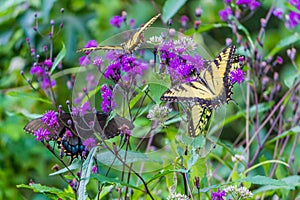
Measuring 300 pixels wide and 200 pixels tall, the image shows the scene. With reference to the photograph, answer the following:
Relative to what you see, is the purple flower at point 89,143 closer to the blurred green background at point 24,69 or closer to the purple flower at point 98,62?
the purple flower at point 98,62

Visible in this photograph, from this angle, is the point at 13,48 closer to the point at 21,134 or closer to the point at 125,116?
the point at 21,134

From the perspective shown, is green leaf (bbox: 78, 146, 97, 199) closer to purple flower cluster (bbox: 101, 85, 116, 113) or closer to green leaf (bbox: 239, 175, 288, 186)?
purple flower cluster (bbox: 101, 85, 116, 113)

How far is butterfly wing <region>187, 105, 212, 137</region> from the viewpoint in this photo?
0.71 meters

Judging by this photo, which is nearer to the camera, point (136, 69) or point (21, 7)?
point (136, 69)

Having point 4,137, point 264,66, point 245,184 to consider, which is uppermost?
point 264,66

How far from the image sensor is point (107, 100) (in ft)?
2.32

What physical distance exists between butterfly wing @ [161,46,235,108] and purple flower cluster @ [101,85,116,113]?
0.25 feet

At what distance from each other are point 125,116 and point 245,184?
25cm

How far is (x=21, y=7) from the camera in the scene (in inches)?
80.0

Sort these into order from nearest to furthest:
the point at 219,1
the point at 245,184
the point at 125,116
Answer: the point at 125,116 < the point at 245,184 < the point at 219,1

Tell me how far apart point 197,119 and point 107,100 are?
0.40ft

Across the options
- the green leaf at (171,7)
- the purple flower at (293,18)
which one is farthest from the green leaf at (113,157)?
the purple flower at (293,18)

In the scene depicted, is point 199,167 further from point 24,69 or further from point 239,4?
point 24,69

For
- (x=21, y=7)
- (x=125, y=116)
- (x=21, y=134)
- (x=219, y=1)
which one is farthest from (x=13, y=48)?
(x=125, y=116)
